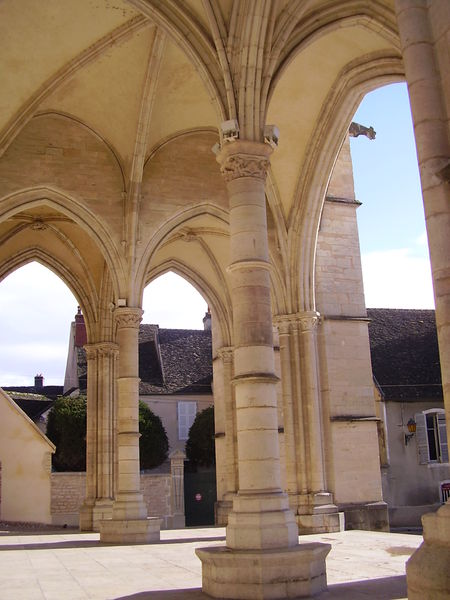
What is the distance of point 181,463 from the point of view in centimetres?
2042

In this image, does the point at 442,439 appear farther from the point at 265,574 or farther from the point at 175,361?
the point at 265,574

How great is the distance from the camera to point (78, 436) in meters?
21.4

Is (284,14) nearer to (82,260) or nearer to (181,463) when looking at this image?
(82,260)

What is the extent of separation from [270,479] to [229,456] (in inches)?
359

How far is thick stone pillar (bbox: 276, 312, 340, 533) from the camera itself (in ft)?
38.9

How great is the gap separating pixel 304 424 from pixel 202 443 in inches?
402

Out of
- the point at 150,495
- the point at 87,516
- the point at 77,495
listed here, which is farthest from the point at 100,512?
the point at 150,495

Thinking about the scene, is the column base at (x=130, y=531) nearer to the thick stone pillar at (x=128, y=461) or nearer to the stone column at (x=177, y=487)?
the thick stone pillar at (x=128, y=461)

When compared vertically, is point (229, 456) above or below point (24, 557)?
above

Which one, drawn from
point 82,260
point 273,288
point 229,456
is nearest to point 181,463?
point 229,456

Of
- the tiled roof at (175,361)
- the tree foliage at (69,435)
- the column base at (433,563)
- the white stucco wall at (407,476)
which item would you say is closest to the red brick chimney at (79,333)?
the tiled roof at (175,361)

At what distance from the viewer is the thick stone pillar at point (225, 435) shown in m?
15.4

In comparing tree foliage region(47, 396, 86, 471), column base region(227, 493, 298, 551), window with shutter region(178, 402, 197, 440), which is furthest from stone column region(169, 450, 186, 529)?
column base region(227, 493, 298, 551)

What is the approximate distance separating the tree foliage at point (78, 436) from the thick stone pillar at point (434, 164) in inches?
691
